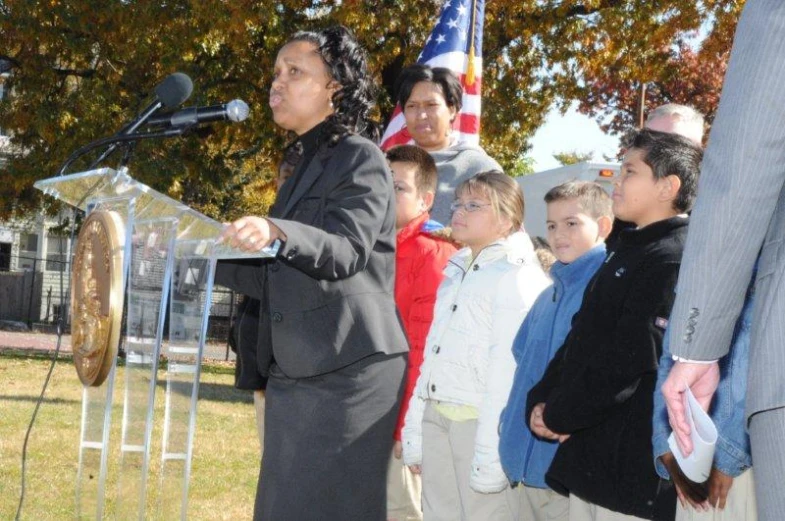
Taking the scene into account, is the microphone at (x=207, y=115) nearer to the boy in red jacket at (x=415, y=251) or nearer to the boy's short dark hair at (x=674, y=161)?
the boy's short dark hair at (x=674, y=161)

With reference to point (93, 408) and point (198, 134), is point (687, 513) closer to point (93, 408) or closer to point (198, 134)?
point (93, 408)

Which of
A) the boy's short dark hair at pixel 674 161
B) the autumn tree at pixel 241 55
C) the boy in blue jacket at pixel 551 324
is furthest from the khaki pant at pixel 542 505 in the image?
the autumn tree at pixel 241 55

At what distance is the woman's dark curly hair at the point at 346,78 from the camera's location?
3.70m

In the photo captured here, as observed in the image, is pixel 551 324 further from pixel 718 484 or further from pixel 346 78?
pixel 718 484

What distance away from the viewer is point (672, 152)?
368cm

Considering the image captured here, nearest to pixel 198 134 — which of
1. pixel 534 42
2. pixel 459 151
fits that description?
pixel 534 42

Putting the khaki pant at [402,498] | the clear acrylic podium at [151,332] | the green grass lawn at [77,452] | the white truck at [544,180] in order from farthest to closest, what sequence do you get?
the white truck at [544,180]
the green grass lawn at [77,452]
the khaki pant at [402,498]
the clear acrylic podium at [151,332]

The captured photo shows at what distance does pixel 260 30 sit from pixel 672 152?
14.6 metres

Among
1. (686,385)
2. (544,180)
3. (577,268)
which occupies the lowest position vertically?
(686,385)

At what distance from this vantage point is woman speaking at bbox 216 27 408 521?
3.31m

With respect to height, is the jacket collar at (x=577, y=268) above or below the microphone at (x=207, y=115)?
below

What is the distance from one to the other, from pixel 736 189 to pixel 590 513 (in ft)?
6.22

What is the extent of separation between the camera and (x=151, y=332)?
11.1ft

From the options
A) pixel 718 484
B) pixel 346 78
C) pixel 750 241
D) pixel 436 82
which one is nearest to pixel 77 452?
pixel 436 82
